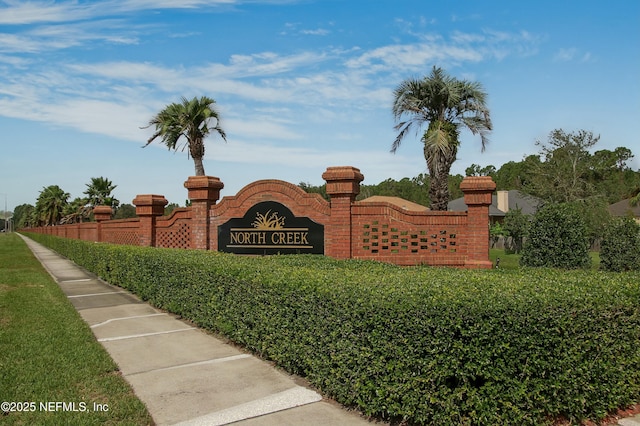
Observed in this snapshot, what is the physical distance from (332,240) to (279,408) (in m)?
5.95

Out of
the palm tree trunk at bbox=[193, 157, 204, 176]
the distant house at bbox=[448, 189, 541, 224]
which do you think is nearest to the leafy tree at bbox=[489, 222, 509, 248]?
the distant house at bbox=[448, 189, 541, 224]

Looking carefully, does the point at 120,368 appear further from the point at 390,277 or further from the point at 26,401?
the point at 390,277

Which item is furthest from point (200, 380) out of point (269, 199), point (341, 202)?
point (269, 199)

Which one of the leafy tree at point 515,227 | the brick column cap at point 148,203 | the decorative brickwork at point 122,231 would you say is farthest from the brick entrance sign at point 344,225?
the leafy tree at point 515,227

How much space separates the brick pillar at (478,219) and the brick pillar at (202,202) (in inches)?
244

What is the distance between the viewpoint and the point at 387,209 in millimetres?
10078

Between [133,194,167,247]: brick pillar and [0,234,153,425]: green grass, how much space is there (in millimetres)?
6003

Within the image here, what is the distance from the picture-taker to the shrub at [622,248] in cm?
1091

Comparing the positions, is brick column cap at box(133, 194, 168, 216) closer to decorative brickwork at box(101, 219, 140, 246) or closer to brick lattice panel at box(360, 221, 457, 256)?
decorative brickwork at box(101, 219, 140, 246)

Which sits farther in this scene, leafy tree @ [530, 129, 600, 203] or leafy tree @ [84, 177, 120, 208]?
A: leafy tree @ [84, 177, 120, 208]

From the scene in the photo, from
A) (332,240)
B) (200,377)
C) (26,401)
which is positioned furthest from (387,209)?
(26,401)

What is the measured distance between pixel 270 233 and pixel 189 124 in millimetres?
11166

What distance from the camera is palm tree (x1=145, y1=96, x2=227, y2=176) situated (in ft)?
66.8

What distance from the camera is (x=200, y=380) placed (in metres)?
5.11
